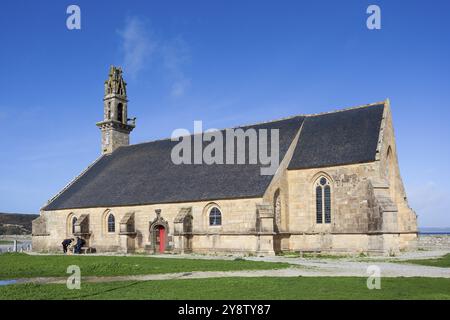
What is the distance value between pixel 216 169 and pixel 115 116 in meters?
19.7

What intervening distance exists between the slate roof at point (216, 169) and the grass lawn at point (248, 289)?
15791 mm

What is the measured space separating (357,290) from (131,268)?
39.8 feet

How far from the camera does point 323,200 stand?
3300cm

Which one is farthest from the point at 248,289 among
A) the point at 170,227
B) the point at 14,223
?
the point at 14,223

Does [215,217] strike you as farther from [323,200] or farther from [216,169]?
[323,200]

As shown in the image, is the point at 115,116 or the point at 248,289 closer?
the point at 248,289

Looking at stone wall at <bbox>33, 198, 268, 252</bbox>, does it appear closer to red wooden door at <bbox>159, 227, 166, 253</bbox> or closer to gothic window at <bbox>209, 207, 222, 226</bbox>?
gothic window at <bbox>209, 207, 222, 226</bbox>

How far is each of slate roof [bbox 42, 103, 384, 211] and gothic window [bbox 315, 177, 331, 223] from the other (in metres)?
1.41

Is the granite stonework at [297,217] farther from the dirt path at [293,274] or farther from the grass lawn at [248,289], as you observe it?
the grass lawn at [248,289]

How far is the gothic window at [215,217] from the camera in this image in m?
34.5

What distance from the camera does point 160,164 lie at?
4294 cm

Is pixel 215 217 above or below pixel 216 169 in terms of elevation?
below
